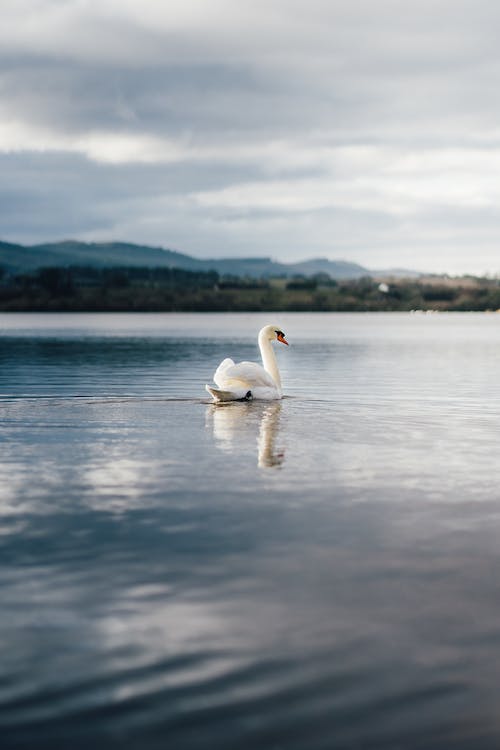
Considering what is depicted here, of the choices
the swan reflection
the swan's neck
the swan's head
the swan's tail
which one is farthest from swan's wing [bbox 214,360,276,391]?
the swan's head

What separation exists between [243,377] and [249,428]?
5268 mm

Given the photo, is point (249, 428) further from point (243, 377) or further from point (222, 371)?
point (222, 371)

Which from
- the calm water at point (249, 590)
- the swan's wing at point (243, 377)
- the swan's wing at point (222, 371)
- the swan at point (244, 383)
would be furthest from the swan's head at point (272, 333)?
the calm water at point (249, 590)

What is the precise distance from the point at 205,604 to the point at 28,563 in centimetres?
242

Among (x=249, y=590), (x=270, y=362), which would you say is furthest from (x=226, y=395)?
(x=249, y=590)

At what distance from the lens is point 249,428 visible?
22750 mm

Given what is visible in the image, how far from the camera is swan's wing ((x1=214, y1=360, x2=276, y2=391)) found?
2773 centimetres

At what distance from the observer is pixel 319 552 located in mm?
11070

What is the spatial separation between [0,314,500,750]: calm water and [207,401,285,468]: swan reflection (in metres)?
0.16

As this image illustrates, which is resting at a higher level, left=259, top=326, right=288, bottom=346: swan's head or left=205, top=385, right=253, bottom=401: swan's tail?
left=259, top=326, right=288, bottom=346: swan's head

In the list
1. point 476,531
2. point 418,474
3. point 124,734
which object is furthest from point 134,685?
point 418,474

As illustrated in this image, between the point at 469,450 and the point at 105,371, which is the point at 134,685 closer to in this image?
the point at 469,450

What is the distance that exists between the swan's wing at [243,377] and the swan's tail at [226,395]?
0.72 feet

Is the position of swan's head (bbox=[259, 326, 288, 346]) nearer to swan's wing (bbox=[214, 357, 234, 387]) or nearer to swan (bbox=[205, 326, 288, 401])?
swan (bbox=[205, 326, 288, 401])
